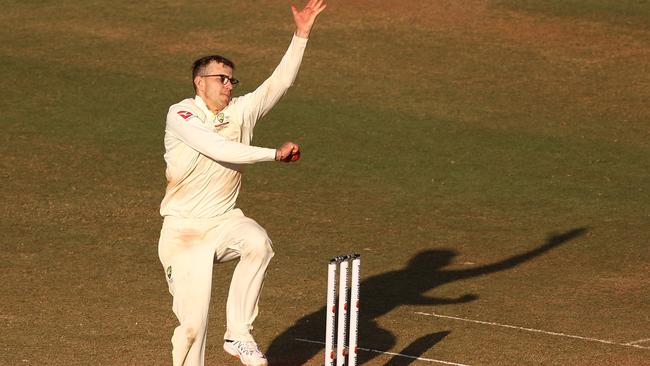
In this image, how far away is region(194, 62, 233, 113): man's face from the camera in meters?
10.9

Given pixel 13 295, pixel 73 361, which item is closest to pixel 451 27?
pixel 13 295

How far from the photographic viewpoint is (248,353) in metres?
10.7

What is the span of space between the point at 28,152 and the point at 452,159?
20.3ft

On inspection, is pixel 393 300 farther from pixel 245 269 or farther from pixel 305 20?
pixel 305 20

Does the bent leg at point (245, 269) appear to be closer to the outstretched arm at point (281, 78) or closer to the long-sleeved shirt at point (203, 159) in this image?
the long-sleeved shirt at point (203, 159)

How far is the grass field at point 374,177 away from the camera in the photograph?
13273 mm

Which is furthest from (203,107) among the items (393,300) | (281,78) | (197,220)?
(393,300)

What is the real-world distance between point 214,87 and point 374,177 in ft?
30.6

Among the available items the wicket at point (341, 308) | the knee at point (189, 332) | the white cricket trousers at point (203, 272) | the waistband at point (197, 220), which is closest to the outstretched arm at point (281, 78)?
the waistband at point (197, 220)

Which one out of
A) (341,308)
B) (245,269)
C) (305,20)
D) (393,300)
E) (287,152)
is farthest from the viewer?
(393,300)

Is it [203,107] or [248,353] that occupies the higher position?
[203,107]

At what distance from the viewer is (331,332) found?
33.9 ft

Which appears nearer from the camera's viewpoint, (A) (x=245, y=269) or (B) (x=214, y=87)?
(A) (x=245, y=269)

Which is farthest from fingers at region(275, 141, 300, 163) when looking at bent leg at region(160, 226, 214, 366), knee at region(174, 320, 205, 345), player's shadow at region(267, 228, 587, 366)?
player's shadow at region(267, 228, 587, 366)
